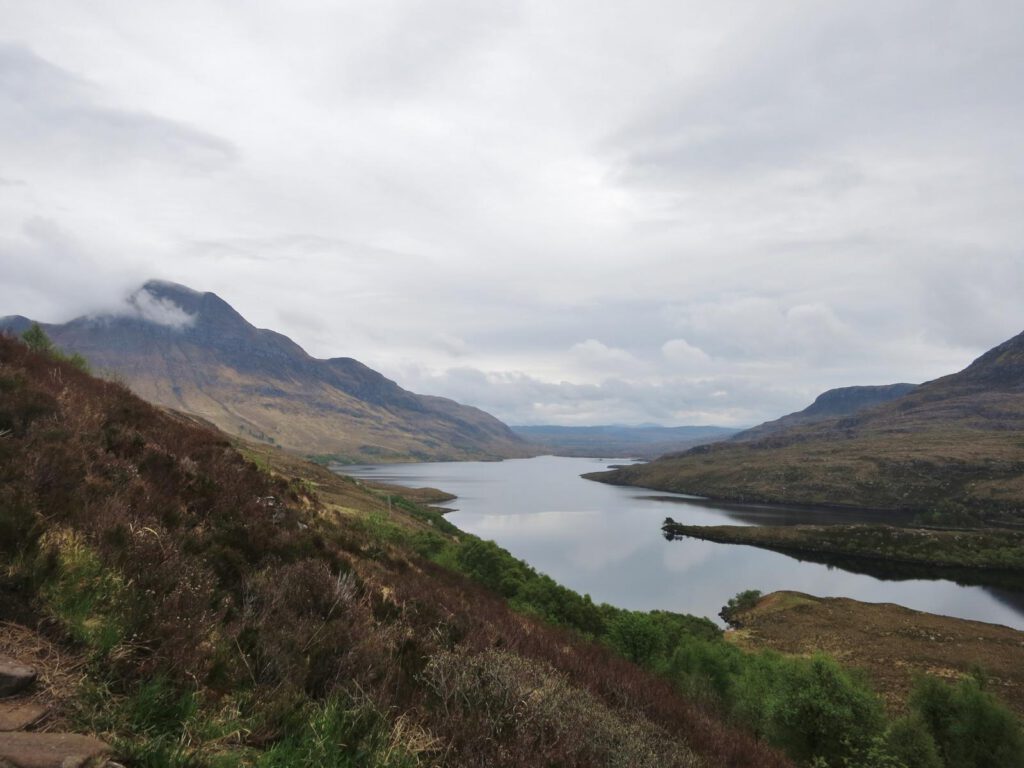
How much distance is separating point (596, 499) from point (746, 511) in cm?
4907

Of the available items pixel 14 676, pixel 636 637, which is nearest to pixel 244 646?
pixel 14 676

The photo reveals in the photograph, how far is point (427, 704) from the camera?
6.03m

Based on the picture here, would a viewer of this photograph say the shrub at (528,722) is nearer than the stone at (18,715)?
No

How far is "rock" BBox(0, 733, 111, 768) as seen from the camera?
2965 millimetres

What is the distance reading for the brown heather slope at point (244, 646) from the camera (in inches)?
173

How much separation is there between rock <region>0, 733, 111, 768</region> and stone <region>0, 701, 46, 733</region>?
23cm

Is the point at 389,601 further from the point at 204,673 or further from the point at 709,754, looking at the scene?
the point at 709,754

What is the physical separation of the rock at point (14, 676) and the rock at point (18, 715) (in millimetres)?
99

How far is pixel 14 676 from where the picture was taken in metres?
3.72

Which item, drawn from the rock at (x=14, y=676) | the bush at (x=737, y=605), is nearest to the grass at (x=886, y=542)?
the bush at (x=737, y=605)

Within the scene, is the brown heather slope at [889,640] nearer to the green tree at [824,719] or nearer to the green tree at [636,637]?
the green tree at [824,719]

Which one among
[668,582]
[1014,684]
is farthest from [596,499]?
[1014,684]

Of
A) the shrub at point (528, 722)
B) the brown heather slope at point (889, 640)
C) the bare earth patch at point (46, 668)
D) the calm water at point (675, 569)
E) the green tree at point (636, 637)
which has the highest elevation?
the bare earth patch at point (46, 668)

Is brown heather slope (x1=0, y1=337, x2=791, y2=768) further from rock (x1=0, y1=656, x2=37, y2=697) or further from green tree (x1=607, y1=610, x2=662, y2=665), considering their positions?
green tree (x1=607, y1=610, x2=662, y2=665)
